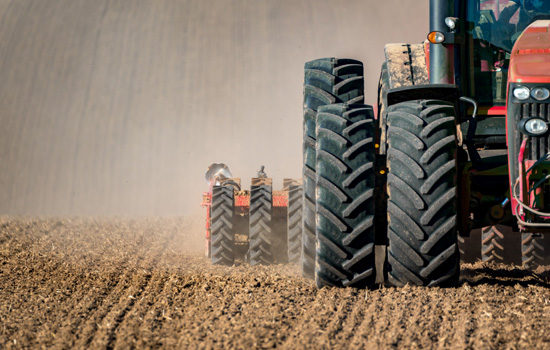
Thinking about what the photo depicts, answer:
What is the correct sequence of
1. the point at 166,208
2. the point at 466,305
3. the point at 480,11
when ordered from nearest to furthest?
1. the point at 466,305
2. the point at 480,11
3. the point at 166,208

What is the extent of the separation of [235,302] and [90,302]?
4.92 ft

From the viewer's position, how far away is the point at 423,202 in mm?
5211

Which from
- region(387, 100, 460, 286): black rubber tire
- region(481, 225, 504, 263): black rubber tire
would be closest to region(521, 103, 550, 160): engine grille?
region(387, 100, 460, 286): black rubber tire

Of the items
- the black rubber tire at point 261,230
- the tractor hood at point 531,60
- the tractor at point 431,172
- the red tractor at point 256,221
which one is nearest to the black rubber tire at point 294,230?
the red tractor at point 256,221

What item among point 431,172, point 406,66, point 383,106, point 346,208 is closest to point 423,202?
point 431,172

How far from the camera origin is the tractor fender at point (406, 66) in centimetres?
657

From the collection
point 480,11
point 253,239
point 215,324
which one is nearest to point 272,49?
point 253,239

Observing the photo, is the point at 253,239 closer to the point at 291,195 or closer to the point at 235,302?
the point at 291,195

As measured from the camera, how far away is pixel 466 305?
4.95 m

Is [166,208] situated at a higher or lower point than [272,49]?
lower

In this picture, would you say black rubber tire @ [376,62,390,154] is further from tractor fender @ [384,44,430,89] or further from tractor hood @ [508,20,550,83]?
tractor hood @ [508,20,550,83]

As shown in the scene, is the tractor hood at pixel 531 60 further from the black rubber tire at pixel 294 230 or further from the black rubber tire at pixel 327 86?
the black rubber tire at pixel 294 230

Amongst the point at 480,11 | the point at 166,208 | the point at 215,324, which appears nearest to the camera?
the point at 215,324

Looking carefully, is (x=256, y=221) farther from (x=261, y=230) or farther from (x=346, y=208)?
(x=346, y=208)
